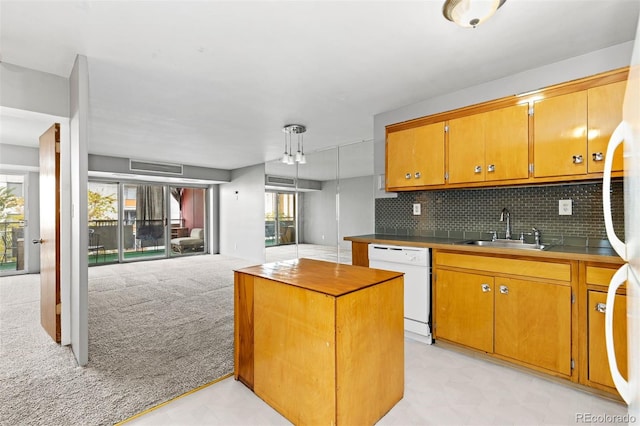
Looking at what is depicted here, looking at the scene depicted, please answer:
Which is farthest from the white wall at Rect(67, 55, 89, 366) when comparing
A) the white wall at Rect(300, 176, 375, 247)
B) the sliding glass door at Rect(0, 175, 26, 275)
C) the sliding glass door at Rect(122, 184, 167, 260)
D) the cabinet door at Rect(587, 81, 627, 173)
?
the sliding glass door at Rect(122, 184, 167, 260)

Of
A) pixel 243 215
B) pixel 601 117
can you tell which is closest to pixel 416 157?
pixel 601 117

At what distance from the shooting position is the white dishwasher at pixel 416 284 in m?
2.75

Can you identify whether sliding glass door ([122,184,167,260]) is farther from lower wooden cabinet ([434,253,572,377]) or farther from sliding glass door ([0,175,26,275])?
lower wooden cabinet ([434,253,572,377])

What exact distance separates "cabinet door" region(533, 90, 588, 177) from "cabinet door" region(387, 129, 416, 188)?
108 centimetres

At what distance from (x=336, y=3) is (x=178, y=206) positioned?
25.6 ft

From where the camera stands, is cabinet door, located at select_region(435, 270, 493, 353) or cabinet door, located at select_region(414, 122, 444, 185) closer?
cabinet door, located at select_region(435, 270, 493, 353)

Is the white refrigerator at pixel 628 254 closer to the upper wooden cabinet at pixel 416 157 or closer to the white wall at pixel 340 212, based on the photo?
the upper wooden cabinet at pixel 416 157

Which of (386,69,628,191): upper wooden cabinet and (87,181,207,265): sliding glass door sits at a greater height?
(386,69,628,191): upper wooden cabinet

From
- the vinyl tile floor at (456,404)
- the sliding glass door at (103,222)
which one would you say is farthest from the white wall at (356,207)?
the sliding glass door at (103,222)

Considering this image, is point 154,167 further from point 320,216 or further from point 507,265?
point 507,265

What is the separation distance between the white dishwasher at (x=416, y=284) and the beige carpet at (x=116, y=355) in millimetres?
1664

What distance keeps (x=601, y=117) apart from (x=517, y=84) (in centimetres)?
67

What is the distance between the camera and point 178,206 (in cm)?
837

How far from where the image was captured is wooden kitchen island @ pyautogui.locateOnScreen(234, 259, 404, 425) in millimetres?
1501
